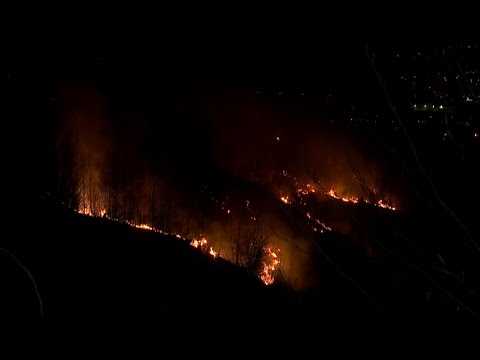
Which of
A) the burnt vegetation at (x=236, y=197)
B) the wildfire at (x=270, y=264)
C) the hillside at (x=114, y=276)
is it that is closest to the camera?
the burnt vegetation at (x=236, y=197)

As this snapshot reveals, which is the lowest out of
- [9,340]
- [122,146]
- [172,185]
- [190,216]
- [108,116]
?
[9,340]

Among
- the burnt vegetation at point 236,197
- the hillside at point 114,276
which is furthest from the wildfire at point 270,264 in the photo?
the hillside at point 114,276

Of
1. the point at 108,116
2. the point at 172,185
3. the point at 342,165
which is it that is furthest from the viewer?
the point at 342,165

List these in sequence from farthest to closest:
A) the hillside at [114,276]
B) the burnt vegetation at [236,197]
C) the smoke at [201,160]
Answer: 1. the smoke at [201,160]
2. the hillside at [114,276]
3. the burnt vegetation at [236,197]

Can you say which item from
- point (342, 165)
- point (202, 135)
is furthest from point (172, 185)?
point (342, 165)

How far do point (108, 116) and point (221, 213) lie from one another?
20.5ft

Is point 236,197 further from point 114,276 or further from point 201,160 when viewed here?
point 114,276

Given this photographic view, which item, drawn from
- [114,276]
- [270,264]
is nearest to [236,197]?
[270,264]

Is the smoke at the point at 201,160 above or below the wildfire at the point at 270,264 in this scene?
above

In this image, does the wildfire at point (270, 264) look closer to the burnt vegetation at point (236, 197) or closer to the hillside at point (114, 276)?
the burnt vegetation at point (236, 197)

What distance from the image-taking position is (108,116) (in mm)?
18078

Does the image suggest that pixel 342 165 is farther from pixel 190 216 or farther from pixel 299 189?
pixel 190 216

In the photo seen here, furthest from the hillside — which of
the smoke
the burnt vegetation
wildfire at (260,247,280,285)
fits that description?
wildfire at (260,247,280,285)

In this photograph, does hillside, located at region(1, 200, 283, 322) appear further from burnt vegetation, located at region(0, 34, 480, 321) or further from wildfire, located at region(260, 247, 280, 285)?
wildfire, located at region(260, 247, 280, 285)
